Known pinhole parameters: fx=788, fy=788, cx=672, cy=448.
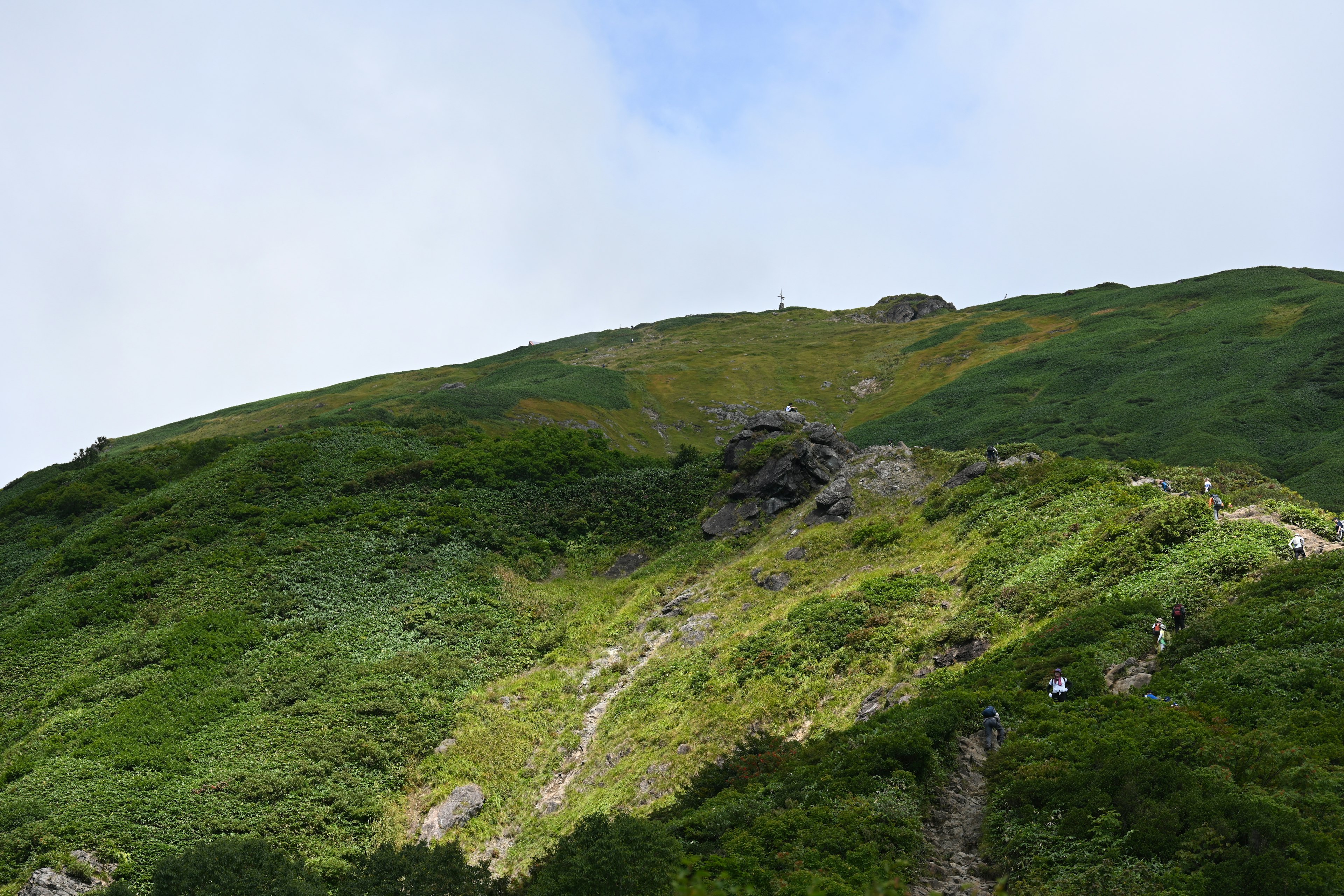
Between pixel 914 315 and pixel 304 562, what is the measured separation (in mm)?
138538

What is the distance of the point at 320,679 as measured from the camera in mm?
37344

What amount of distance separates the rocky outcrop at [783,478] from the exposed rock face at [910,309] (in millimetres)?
105627

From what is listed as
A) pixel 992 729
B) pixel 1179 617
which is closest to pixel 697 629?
pixel 992 729

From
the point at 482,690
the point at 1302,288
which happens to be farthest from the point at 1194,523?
the point at 1302,288

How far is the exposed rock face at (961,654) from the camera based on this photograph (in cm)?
2908

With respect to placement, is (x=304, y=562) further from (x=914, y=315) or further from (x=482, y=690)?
(x=914, y=315)

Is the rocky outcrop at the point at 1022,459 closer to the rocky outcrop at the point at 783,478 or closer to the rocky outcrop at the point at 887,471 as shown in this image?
the rocky outcrop at the point at 887,471

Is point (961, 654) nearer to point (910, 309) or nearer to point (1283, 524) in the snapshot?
point (1283, 524)

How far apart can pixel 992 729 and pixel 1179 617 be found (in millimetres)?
7693

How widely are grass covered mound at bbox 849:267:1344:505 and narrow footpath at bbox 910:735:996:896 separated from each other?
4521 cm

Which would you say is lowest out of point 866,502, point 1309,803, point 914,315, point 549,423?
point 1309,803

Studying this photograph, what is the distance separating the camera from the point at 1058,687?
2305 cm

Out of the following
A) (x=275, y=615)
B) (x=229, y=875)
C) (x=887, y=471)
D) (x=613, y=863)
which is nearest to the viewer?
(x=613, y=863)

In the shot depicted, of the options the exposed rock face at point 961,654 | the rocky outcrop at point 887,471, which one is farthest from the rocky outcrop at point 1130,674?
the rocky outcrop at point 887,471
